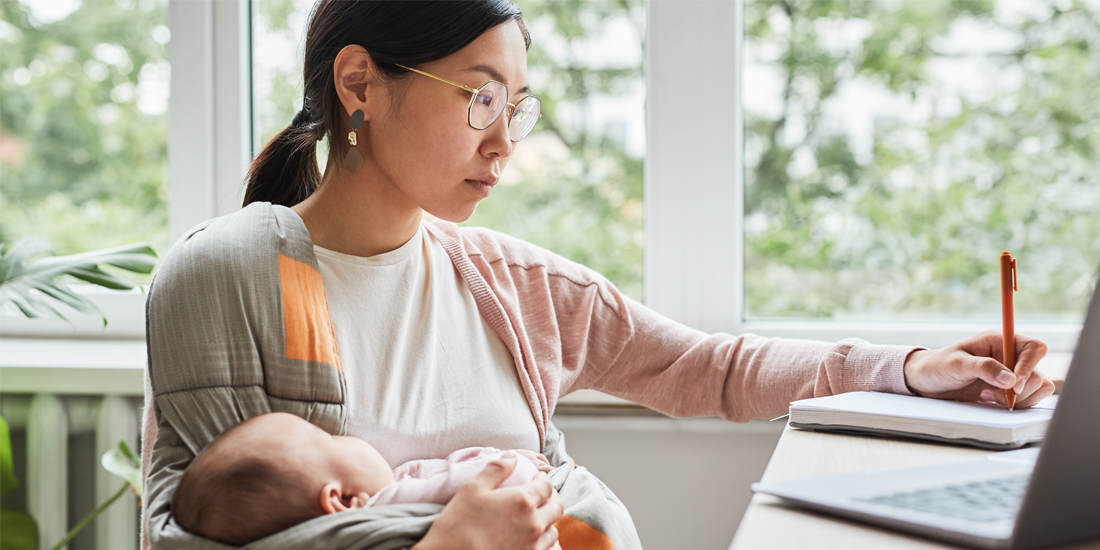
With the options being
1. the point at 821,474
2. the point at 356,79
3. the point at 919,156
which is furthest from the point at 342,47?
the point at 919,156

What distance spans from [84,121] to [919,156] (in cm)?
207

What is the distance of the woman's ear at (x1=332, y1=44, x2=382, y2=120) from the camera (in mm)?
1058

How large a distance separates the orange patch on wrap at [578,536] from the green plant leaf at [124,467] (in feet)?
3.13

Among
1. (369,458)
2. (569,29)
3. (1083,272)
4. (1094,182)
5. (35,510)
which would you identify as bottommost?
(35,510)

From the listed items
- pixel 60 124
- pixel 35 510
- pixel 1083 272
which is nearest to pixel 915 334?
pixel 1083 272

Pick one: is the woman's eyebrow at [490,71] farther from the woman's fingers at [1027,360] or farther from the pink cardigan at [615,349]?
the woman's fingers at [1027,360]

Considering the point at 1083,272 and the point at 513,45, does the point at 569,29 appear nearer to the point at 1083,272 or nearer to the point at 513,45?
the point at 513,45

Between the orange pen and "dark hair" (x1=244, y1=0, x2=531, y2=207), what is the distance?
713mm

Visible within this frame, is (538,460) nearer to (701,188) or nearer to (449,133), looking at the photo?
(449,133)

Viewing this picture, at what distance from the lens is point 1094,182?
1650 mm

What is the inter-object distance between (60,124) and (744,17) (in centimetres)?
178

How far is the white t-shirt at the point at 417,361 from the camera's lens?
0.99m

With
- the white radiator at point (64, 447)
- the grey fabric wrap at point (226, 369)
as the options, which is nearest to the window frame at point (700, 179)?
the grey fabric wrap at point (226, 369)

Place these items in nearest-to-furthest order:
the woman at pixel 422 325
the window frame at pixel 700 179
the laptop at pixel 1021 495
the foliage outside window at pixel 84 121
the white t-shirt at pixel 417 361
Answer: the laptop at pixel 1021 495 → the woman at pixel 422 325 → the white t-shirt at pixel 417 361 → the window frame at pixel 700 179 → the foliage outside window at pixel 84 121
